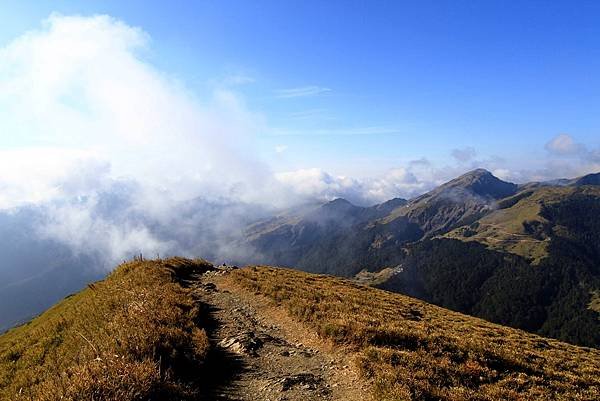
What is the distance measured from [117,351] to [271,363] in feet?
20.0

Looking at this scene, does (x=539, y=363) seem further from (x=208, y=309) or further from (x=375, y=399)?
(x=208, y=309)

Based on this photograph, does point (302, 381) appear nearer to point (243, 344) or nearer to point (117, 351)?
point (243, 344)

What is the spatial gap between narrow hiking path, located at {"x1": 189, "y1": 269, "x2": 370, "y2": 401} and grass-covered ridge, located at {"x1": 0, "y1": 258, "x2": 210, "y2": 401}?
45.9 inches

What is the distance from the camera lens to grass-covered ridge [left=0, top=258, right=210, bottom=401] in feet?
35.2

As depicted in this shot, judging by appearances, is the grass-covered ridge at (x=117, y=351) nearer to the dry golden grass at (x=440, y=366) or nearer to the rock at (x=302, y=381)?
the rock at (x=302, y=381)

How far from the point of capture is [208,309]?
25.5 m

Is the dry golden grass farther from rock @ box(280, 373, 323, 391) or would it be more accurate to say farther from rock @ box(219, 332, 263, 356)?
rock @ box(219, 332, 263, 356)

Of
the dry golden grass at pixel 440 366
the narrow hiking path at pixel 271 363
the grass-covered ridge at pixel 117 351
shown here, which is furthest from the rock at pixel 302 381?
the grass-covered ridge at pixel 117 351

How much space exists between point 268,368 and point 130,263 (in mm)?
27673

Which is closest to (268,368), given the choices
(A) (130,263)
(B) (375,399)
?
(B) (375,399)

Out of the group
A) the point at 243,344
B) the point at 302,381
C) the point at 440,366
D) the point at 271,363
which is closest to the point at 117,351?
the point at 243,344

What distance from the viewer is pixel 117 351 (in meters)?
13.5

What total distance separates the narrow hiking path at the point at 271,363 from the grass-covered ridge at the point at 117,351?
1.17m

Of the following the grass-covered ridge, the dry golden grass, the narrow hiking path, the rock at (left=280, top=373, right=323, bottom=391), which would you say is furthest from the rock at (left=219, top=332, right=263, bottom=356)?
the rock at (left=280, top=373, right=323, bottom=391)
